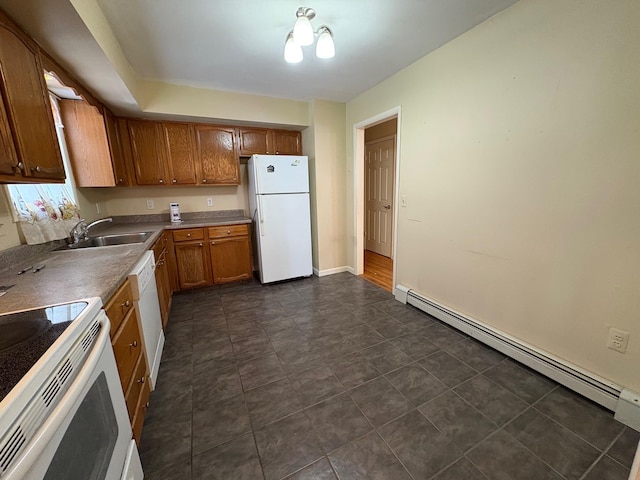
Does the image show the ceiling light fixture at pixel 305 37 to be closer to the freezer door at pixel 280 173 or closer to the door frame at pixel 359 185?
the door frame at pixel 359 185

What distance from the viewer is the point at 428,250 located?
2.50m

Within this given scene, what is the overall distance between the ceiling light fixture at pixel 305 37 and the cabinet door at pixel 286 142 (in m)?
1.72

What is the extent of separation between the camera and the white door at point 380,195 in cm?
434

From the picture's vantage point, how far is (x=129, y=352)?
128 centimetres

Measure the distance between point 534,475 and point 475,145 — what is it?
1.97m

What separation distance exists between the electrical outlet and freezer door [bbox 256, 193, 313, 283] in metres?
2.79

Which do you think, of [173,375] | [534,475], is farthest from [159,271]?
[534,475]

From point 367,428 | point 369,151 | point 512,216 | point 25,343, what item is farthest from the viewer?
point 369,151

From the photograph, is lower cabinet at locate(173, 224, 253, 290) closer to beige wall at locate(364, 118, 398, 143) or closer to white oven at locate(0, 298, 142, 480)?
white oven at locate(0, 298, 142, 480)

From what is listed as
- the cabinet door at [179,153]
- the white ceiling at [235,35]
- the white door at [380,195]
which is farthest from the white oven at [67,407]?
the white door at [380,195]

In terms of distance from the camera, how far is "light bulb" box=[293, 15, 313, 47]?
151 centimetres

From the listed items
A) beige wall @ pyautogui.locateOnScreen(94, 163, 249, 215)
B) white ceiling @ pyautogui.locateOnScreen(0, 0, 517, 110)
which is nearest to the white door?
white ceiling @ pyautogui.locateOnScreen(0, 0, 517, 110)

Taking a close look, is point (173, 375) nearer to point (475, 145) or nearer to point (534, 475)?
point (534, 475)

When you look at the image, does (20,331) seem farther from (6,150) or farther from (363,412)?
(363,412)
